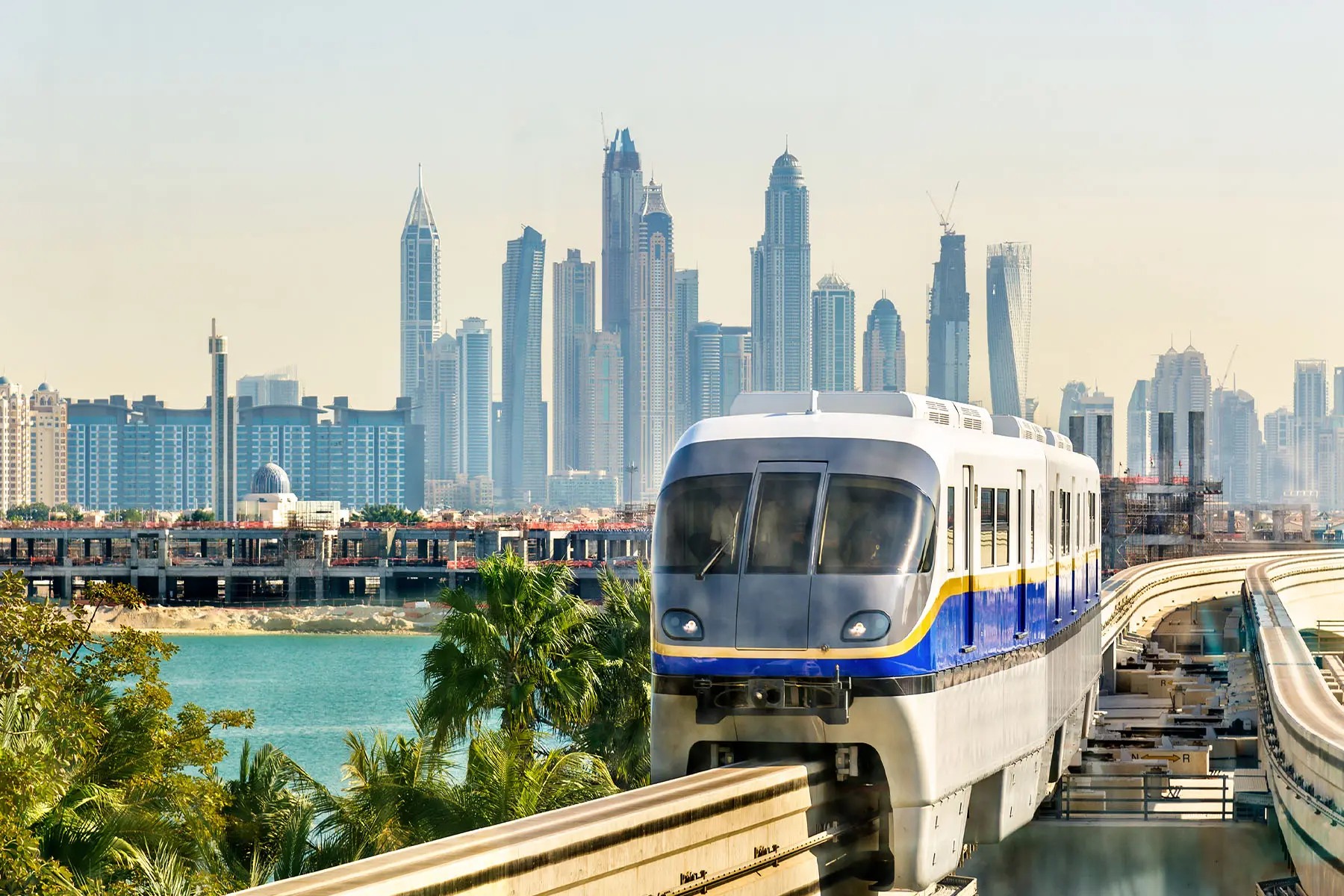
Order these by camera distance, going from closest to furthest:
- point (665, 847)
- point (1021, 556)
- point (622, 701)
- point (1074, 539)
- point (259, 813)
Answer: point (665, 847), point (1021, 556), point (259, 813), point (1074, 539), point (622, 701)

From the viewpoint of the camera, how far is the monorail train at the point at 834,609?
518 inches

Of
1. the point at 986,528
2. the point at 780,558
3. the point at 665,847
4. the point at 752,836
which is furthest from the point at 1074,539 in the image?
the point at 665,847

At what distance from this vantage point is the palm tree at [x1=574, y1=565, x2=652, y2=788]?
26109 mm

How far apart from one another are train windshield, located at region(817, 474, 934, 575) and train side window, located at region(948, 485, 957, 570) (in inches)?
17.7

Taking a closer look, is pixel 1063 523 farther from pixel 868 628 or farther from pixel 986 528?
pixel 868 628

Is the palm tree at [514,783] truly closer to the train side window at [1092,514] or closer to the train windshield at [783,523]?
the train windshield at [783,523]

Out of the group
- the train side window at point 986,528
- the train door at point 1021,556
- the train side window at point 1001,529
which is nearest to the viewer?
the train side window at point 986,528

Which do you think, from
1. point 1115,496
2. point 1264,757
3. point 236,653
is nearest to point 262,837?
point 1264,757

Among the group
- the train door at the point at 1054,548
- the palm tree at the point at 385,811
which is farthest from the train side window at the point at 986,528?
the palm tree at the point at 385,811

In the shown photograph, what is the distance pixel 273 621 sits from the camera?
154m

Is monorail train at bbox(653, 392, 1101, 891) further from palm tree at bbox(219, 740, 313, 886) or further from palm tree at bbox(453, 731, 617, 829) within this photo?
palm tree at bbox(219, 740, 313, 886)

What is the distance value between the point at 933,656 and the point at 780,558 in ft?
4.49

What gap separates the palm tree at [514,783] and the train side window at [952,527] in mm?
5516

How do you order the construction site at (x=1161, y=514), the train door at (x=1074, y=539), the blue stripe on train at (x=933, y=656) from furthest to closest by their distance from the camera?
the construction site at (x=1161, y=514), the train door at (x=1074, y=539), the blue stripe on train at (x=933, y=656)
